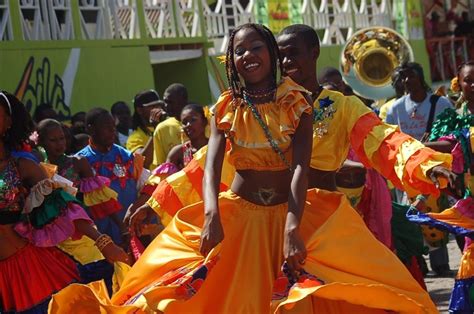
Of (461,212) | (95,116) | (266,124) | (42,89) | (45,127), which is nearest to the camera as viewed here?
(266,124)

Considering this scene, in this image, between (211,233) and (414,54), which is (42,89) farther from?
(414,54)

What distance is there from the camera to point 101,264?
950 cm

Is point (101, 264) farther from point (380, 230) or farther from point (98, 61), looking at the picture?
point (98, 61)

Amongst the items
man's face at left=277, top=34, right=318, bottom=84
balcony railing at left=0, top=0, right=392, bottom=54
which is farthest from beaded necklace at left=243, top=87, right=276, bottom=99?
balcony railing at left=0, top=0, right=392, bottom=54

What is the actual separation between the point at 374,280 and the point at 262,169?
783mm

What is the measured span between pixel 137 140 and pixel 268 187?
6.70m

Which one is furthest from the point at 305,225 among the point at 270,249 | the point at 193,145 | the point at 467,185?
the point at 193,145

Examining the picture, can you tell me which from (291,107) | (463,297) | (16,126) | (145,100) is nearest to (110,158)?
(145,100)

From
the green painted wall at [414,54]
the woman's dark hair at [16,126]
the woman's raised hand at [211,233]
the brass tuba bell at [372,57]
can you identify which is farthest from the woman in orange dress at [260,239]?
the green painted wall at [414,54]

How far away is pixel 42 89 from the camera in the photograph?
16.2 m

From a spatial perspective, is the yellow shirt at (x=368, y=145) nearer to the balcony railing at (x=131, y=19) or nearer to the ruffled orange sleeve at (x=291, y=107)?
the ruffled orange sleeve at (x=291, y=107)

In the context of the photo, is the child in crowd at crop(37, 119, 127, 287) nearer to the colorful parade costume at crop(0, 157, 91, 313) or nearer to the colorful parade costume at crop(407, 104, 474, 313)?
the colorful parade costume at crop(0, 157, 91, 313)

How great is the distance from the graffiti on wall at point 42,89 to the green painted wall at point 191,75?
4.82 meters

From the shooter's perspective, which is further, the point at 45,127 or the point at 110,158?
the point at 110,158
